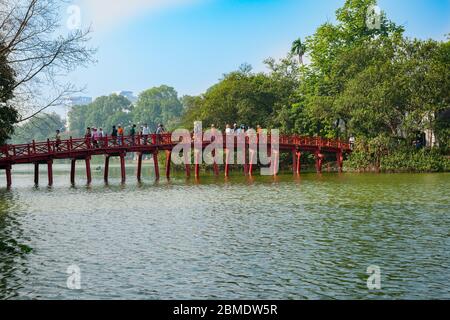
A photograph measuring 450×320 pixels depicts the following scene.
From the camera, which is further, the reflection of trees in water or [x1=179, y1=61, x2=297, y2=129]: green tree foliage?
[x1=179, y1=61, x2=297, y2=129]: green tree foliage

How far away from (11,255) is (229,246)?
536cm

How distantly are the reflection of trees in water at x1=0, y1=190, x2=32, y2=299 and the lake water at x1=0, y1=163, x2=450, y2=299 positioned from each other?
0.03 meters

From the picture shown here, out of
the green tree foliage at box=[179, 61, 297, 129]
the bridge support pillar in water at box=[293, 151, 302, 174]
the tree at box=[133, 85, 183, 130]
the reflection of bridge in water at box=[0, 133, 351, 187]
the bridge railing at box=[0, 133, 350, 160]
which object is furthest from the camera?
the tree at box=[133, 85, 183, 130]

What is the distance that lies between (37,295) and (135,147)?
102 feet

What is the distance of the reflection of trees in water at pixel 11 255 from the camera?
39.8ft

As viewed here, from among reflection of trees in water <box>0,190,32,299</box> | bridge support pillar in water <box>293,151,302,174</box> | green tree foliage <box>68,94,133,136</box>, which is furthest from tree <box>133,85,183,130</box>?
reflection of trees in water <box>0,190,32,299</box>

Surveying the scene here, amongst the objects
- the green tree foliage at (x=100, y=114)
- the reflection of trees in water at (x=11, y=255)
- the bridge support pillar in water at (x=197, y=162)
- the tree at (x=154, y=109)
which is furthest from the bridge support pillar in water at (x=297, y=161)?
the green tree foliage at (x=100, y=114)

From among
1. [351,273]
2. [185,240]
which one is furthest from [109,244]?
[351,273]

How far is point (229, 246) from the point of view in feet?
52.0

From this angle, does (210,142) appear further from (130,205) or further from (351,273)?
(351,273)

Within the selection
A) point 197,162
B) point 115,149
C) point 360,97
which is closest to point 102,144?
point 115,149

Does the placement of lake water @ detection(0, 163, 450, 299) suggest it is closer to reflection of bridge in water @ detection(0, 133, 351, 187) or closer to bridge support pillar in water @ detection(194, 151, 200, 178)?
reflection of bridge in water @ detection(0, 133, 351, 187)

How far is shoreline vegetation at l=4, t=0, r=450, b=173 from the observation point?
47031 millimetres
